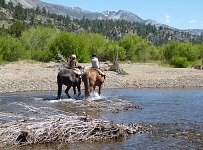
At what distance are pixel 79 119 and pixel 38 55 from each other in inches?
2330

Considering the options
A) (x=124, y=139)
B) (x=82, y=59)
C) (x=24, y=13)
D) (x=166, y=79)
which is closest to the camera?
(x=124, y=139)

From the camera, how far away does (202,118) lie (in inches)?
603

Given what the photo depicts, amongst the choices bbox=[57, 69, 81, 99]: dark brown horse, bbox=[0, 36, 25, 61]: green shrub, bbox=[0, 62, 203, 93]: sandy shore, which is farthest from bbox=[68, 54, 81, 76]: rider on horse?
bbox=[0, 36, 25, 61]: green shrub

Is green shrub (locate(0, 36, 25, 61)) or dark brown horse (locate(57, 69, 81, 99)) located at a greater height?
green shrub (locate(0, 36, 25, 61))

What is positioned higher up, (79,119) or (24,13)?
(24,13)

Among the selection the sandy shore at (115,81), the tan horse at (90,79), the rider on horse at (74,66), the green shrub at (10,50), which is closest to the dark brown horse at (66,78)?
the rider on horse at (74,66)

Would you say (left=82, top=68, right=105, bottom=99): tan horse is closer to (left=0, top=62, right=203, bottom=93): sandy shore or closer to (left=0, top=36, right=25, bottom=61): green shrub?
(left=0, top=62, right=203, bottom=93): sandy shore

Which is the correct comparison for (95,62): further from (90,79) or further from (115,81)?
(115,81)

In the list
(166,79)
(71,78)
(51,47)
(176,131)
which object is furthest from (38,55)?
(176,131)

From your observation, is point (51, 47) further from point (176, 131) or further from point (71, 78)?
point (176, 131)

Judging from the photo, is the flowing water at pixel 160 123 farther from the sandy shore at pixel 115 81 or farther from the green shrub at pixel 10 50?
the green shrub at pixel 10 50

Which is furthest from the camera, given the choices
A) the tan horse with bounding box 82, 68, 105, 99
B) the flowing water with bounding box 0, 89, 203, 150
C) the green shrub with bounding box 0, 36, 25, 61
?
the green shrub with bounding box 0, 36, 25, 61

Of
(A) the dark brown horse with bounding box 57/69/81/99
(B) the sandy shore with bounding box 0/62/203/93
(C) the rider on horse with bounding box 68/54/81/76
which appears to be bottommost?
(B) the sandy shore with bounding box 0/62/203/93

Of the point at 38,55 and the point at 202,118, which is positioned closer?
the point at 202,118
